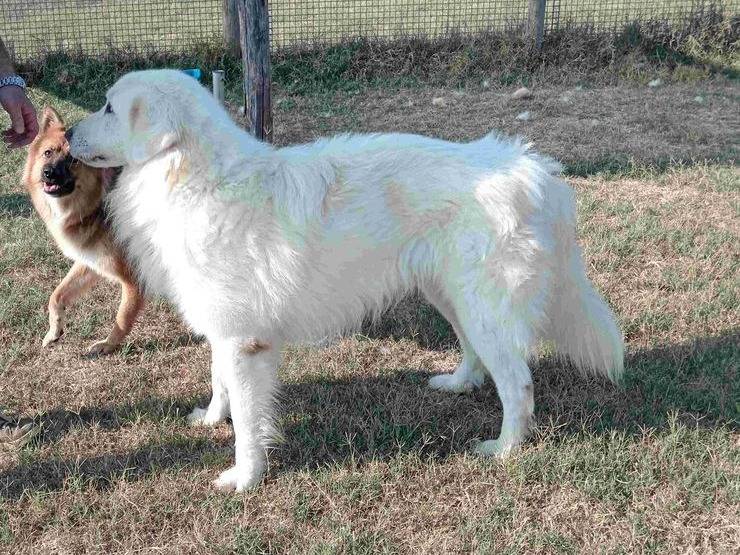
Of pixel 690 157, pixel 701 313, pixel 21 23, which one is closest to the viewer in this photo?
pixel 701 313

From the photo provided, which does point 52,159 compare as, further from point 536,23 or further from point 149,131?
point 536,23

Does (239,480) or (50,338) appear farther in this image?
(50,338)

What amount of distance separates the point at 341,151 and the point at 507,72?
6.91 metres

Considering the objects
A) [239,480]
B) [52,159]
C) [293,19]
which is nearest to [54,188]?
[52,159]

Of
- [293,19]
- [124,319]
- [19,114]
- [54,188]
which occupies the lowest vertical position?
[124,319]

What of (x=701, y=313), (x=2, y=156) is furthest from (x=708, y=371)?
(x=2, y=156)

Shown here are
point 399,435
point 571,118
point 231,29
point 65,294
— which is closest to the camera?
point 399,435

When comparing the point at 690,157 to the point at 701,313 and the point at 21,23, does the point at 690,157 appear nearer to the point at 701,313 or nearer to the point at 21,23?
the point at 701,313

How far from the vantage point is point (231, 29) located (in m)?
8.94

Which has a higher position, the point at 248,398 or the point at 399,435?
the point at 248,398

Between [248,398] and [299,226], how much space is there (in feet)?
2.41

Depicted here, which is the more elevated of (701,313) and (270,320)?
(270,320)

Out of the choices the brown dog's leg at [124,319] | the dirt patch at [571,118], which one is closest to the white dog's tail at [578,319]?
the brown dog's leg at [124,319]

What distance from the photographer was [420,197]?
9.21 ft
